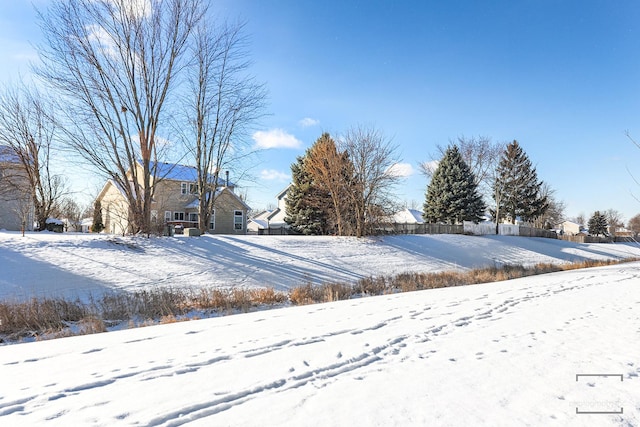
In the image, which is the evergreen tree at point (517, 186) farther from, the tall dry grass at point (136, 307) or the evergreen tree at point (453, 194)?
the tall dry grass at point (136, 307)

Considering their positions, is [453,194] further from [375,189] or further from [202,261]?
[202,261]

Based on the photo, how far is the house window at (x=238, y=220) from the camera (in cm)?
3481

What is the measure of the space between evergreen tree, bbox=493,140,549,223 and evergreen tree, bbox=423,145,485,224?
871cm

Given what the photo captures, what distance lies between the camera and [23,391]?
125 inches

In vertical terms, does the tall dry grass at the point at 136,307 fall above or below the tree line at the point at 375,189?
below

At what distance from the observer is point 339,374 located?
3.54m

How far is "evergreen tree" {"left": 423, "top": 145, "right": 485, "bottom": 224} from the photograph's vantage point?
35.6m

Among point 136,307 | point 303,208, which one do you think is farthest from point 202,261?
point 303,208

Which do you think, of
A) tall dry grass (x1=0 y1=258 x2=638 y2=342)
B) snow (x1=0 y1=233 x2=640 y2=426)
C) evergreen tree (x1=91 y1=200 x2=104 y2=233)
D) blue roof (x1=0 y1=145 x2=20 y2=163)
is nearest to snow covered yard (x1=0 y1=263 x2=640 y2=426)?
snow (x1=0 y1=233 x2=640 y2=426)

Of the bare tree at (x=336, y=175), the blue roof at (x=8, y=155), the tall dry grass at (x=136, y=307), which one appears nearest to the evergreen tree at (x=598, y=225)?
the bare tree at (x=336, y=175)

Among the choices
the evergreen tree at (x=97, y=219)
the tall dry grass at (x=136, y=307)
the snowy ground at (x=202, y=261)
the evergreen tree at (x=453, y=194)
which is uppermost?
the evergreen tree at (x=453, y=194)

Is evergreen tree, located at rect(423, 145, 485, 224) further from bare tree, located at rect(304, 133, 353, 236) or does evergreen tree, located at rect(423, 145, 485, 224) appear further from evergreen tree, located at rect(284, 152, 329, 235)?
bare tree, located at rect(304, 133, 353, 236)

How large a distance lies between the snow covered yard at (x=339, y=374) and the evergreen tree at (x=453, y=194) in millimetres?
30984

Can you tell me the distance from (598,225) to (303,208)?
53.3 metres
